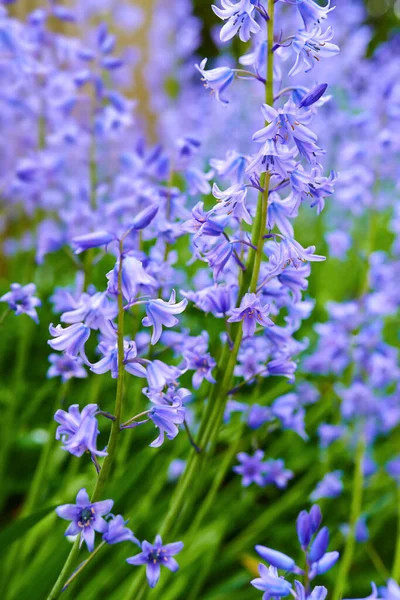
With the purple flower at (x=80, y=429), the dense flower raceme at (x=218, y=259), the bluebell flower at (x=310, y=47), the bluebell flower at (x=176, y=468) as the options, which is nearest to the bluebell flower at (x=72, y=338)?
the dense flower raceme at (x=218, y=259)

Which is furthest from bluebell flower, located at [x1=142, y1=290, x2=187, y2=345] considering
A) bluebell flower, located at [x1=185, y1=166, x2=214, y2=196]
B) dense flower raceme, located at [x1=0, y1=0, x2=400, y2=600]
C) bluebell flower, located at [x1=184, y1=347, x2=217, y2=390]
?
bluebell flower, located at [x1=185, y1=166, x2=214, y2=196]

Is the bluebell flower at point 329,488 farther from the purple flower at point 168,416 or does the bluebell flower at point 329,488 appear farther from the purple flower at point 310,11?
the purple flower at point 310,11

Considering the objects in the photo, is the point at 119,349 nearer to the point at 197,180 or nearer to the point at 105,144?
the point at 197,180

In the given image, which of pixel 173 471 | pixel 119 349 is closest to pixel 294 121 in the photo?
pixel 119 349

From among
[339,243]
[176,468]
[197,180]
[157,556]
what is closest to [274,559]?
[157,556]

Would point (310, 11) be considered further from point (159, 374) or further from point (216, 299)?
point (159, 374)
